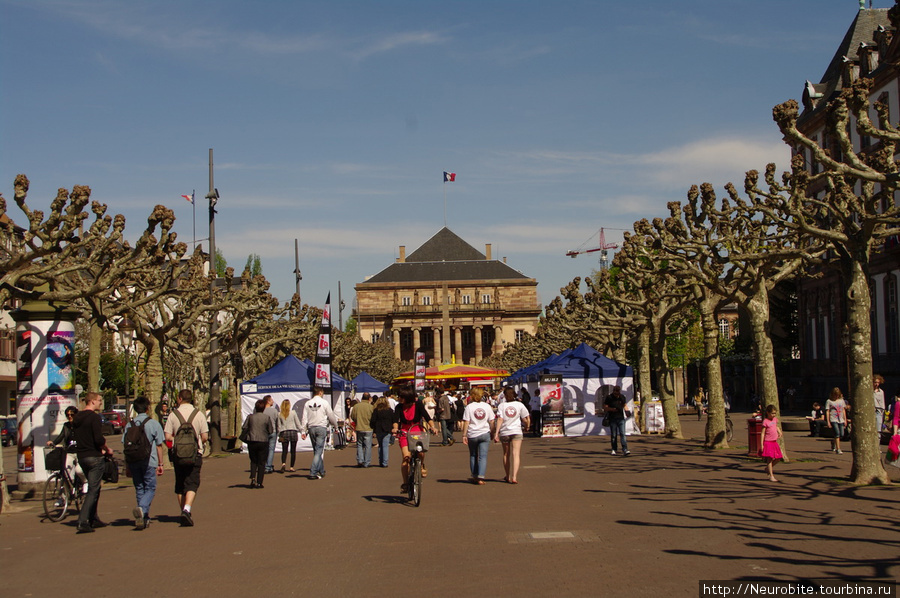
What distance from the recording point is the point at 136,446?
514 inches

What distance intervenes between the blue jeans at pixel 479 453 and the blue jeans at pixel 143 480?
6290mm

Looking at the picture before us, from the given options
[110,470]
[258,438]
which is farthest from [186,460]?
[258,438]

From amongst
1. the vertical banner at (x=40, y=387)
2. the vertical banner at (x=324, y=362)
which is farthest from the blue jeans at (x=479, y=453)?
the vertical banner at (x=324, y=362)

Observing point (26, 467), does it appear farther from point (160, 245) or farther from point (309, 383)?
point (309, 383)

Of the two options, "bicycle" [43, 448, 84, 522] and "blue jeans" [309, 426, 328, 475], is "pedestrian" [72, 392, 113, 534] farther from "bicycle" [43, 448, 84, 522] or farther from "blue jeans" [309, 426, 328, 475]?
"blue jeans" [309, 426, 328, 475]

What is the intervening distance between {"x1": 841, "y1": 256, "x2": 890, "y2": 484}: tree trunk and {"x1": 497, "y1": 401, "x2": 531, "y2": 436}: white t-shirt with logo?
5.60m

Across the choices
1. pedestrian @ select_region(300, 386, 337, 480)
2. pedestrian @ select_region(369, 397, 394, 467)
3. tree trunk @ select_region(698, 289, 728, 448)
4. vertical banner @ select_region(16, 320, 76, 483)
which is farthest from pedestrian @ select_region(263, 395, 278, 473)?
tree trunk @ select_region(698, 289, 728, 448)

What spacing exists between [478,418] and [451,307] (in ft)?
443

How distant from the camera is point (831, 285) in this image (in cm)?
5853

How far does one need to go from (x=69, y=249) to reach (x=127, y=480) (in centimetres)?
619

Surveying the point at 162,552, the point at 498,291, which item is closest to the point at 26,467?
the point at 162,552

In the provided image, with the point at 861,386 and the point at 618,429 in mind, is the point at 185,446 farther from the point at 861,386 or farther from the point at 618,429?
the point at 618,429

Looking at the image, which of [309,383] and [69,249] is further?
[309,383]

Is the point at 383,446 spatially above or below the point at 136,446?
below
